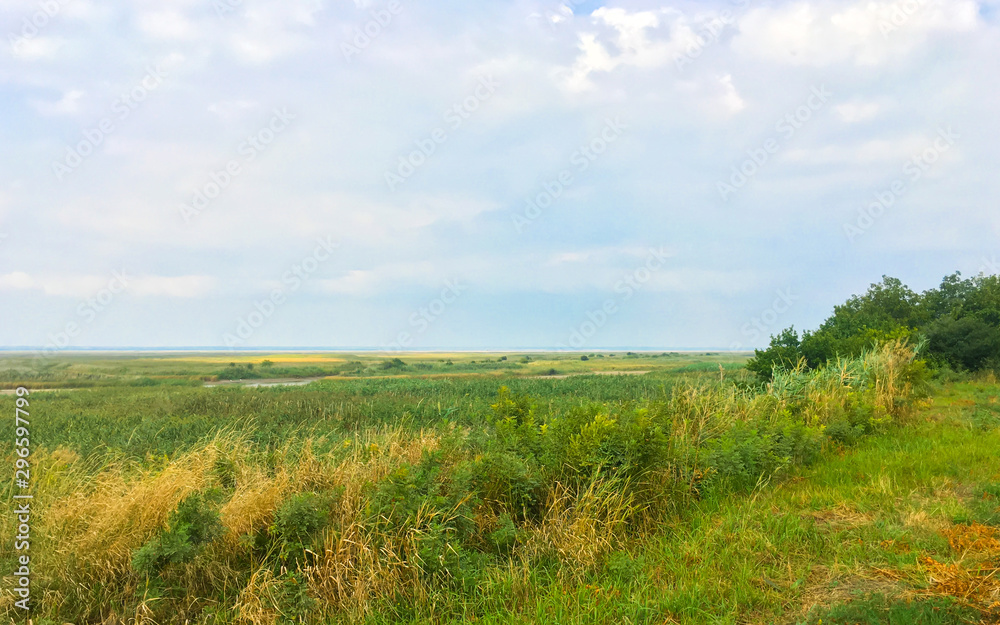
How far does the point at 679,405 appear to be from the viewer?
856 cm

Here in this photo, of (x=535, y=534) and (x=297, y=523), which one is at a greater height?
(x=297, y=523)

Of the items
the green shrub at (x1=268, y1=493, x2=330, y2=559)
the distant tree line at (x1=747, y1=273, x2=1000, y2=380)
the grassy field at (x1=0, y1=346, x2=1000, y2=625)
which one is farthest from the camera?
the distant tree line at (x1=747, y1=273, x2=1000, y2=380)

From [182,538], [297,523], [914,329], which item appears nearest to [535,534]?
[297,523]

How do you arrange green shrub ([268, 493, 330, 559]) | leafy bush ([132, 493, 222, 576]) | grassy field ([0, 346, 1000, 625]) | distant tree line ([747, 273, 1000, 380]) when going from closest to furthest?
grassy field ([0, 346, 1000, 625]), leafy bush ([132, 493, 222, 576]), green shrub ([268, 493, 330, 559]), distant tree line ([747, 273, 1000, 380])

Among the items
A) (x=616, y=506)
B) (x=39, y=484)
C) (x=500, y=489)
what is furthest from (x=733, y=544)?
(x=39, y=484)

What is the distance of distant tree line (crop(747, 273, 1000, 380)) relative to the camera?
56.3 ft

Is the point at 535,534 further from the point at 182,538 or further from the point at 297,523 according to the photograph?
the point at 182,538

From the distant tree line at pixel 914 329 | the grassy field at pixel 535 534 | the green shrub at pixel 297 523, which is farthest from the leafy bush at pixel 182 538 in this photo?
the distant tree line at pixel 914 329

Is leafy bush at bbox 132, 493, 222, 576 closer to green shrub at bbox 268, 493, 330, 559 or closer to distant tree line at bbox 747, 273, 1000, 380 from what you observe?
green shrub at bbox 268, 493, 330, 559

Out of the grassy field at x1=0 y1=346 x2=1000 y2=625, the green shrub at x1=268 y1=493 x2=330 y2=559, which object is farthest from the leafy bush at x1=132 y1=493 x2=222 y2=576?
the green shrub at x1=268 y1=493 x2=330 y2=559

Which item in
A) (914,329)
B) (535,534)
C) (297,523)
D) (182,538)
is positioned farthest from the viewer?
(914,329)

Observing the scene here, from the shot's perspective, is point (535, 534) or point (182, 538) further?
point (535, 534)

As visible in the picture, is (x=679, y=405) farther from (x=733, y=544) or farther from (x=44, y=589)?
(x=44, y=589)

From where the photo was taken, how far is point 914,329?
1700cm
